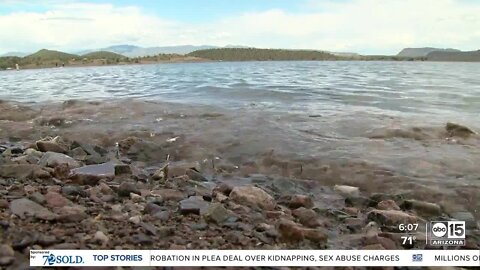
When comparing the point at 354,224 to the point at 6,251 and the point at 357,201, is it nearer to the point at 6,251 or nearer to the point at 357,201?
the point at 357,201

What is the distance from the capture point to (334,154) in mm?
9477

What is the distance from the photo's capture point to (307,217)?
562 centimetres

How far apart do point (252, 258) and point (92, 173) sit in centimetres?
401

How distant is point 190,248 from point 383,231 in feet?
8.71

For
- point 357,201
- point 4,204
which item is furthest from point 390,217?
point 4,204

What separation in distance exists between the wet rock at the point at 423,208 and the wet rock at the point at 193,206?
3191 mm

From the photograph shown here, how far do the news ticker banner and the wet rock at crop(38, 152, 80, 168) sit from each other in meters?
4.20

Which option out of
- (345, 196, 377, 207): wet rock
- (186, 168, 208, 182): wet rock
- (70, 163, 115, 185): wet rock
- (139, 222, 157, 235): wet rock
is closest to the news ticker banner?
(139, 222, 157, 235): wet rock

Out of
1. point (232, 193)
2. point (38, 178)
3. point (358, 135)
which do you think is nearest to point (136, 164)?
point (38, 178)

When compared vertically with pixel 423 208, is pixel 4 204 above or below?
above

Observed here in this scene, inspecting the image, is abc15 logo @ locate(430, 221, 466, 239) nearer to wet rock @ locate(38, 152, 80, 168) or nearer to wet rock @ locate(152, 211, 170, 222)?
wet rock @ locate(152, 211, 170, 222)

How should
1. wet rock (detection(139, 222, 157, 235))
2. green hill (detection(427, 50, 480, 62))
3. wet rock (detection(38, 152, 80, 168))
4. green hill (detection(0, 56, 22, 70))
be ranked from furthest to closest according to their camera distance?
green hill (detection(427, 50, 480, 62))
green hill (detection(0, 56, 22, 70))
wet rock (detection(38, 152, 80, 168))
wet rock (detection(139, 222, 157, 235))

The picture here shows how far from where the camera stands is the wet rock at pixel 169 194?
20.0ft

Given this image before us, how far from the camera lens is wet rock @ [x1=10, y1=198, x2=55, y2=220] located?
458 cm
